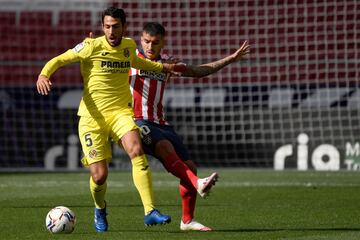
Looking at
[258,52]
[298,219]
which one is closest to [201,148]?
[258,52]

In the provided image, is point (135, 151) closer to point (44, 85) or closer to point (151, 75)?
point (44, 85)

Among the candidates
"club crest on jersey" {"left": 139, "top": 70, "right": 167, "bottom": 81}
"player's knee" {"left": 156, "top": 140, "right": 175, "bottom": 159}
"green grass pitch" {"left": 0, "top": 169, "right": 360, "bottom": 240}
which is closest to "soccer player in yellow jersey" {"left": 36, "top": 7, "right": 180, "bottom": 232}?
"player's knee" {"left": 156, "top": 140, "right": 175, "bottom": 159}

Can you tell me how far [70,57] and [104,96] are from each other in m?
0.49

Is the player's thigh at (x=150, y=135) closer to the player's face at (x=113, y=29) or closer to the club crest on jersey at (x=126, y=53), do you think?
the club crest on jersey at (x=126, y=53)

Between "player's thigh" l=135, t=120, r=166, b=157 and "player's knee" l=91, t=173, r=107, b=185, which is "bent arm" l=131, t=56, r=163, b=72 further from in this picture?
"player's knee" l=91, t=173, r=107, b=185

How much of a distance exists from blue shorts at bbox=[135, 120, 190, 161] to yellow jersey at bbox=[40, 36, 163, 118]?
0.27m

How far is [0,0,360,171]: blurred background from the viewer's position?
18.5 meters

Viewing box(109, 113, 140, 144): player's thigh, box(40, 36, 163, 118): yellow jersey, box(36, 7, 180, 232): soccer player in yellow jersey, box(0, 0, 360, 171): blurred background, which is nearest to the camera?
box(109, 113, 140, 144): player's thigh

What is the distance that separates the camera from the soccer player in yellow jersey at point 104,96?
29.8ft

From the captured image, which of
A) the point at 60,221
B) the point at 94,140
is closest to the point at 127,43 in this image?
the point at 94,140

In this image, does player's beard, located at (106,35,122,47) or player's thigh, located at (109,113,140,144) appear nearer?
player's thigh, located at (109,113,140,144)

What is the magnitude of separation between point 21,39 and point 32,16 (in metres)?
0.57

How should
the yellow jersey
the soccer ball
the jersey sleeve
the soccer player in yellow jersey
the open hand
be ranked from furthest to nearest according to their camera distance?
the yellow jersey < the soccer player in yellow jersey < the jersey sleeve < the soccer ball < the open hand

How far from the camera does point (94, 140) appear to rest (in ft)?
29.9
